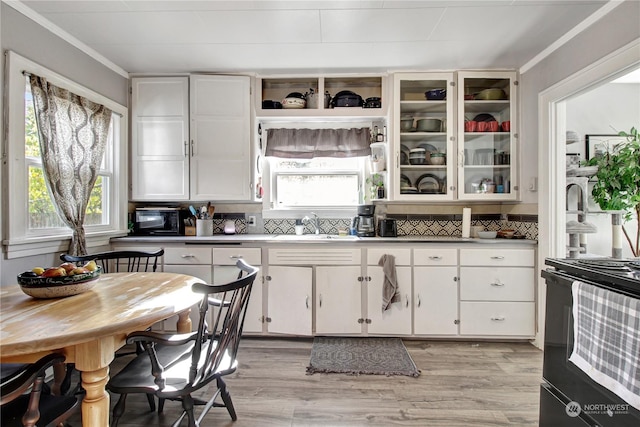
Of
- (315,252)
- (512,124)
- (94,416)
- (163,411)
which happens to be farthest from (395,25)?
(163,411)

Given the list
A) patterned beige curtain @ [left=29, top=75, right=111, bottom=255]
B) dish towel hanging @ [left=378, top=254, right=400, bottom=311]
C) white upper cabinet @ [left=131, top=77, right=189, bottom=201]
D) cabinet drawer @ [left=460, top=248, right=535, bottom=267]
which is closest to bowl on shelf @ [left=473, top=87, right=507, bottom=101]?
cabinet drawer @ [left=460, top=248, right=535, bottom=267]

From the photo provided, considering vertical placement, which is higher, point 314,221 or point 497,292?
point 314,221

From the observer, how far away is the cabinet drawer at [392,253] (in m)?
2.67

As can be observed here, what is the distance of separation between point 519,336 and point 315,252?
75.9 inches

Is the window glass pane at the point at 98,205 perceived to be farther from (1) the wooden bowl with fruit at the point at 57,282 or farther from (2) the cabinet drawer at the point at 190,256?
(1) the wooden bowl with fruit at the point at 57,282

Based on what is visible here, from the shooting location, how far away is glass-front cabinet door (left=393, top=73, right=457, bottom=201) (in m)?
2.91

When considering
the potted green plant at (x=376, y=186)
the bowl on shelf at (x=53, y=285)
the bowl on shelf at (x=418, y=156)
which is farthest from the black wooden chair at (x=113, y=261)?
the bowl on shelf at (x=418, y=156)

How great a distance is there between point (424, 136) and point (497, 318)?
70.3 inches

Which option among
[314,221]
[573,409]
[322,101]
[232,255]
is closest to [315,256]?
[314,221]

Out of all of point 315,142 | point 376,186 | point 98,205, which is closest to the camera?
point 98,205

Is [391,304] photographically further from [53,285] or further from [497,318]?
[53,285]

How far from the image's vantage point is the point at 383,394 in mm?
1938

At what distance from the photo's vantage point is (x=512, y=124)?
288 centimetres

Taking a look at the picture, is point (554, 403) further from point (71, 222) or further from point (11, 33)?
point (11, 33)
